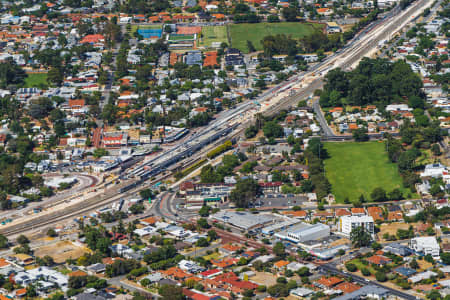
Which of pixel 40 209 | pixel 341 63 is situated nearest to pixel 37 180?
pixel 40 209

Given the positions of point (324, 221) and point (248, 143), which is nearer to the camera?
point (324, 221)

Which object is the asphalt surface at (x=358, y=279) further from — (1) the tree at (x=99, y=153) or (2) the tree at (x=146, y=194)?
(1) the tree at (x=99, y=153)

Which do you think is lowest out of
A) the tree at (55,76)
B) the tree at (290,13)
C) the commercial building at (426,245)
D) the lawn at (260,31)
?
the commercial building at (426,245)

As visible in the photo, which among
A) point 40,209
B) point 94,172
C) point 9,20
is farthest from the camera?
point 9,20

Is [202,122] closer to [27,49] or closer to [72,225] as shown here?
[72,225]

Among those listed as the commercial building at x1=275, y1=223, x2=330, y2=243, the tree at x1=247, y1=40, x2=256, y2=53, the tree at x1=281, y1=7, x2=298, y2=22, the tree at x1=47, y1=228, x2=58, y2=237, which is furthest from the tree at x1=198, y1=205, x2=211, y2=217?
the tree at x1=281, y1=7, x2=298, y2=22

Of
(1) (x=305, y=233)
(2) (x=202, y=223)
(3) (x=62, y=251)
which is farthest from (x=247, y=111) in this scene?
(3) (x=62, y=251)

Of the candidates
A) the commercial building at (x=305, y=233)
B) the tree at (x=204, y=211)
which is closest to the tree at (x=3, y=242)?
the tree at (x=204, y=211)
